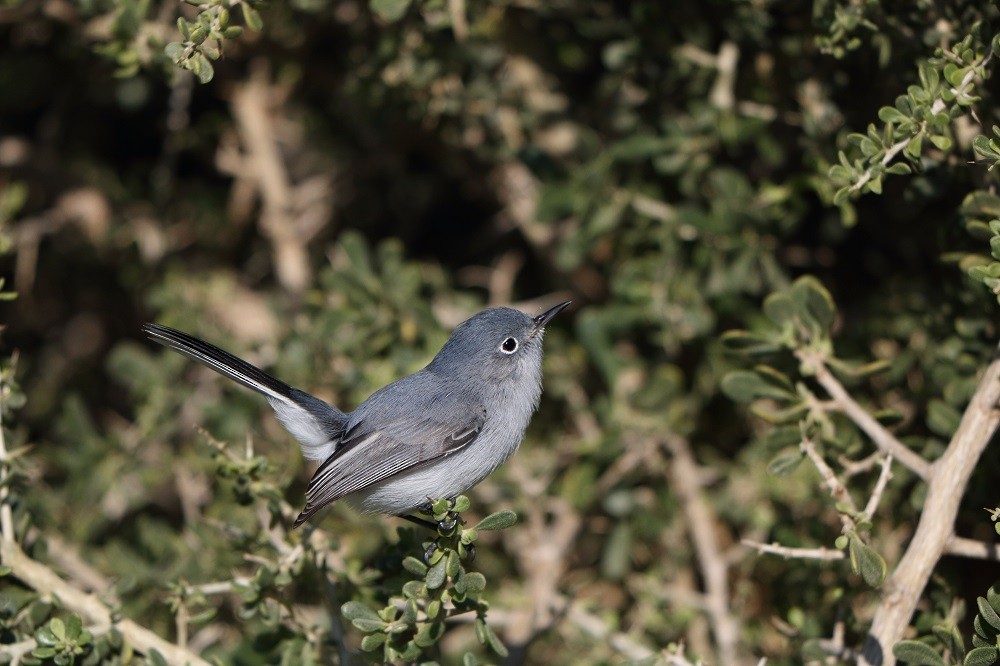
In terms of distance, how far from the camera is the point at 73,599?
9.11 ft

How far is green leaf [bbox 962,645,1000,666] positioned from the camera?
221cm

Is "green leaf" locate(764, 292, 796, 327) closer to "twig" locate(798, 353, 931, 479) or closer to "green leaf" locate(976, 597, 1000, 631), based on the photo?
"twig" locate(798, 353, 931, 479)

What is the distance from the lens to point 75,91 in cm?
475

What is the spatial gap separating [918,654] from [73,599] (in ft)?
7.46

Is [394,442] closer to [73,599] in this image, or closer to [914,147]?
[73,599]

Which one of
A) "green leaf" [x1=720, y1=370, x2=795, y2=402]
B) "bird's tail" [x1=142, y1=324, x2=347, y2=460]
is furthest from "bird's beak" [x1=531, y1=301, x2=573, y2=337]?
"bird's tail" [x1=142, y1=324, x2=347, y2=460]

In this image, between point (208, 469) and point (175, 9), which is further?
point (208, 469)

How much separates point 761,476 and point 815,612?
697mm

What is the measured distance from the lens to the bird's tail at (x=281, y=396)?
3.08m

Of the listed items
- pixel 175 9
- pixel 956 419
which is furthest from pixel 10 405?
pixel 956 419

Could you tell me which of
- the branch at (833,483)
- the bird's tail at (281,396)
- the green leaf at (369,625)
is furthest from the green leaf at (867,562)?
the bird's tail at (281,396)

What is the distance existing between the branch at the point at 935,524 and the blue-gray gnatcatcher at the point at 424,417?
124 cm

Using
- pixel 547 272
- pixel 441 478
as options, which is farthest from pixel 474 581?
pixel 547 272

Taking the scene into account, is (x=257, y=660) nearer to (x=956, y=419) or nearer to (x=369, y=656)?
(x=369, y=656)
